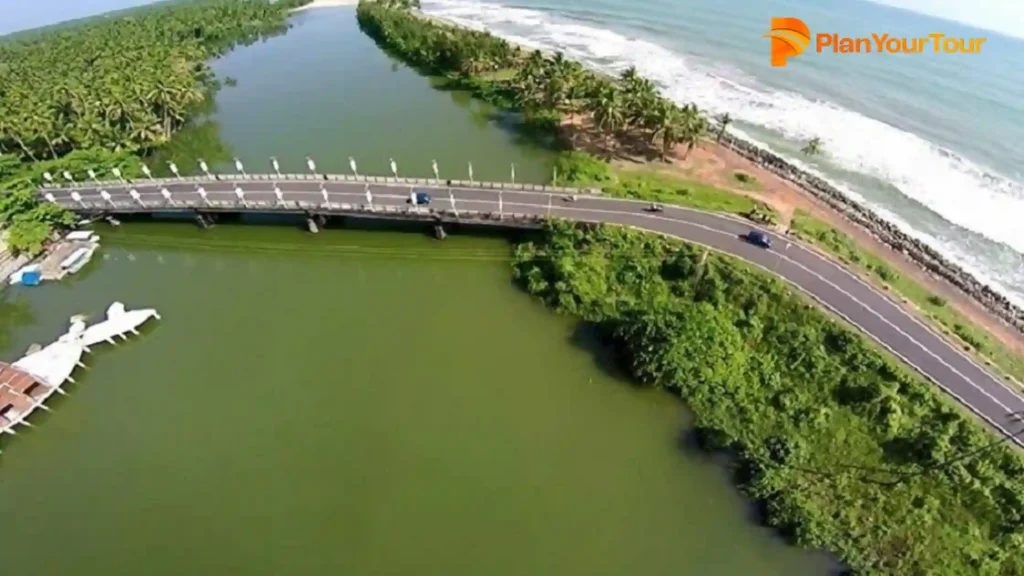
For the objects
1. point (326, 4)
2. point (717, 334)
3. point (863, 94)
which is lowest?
point (717, 334)

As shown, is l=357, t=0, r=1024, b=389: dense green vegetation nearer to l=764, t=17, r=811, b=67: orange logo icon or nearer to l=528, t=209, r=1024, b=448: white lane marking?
l=528, t=209, r=1024, b=448: white lane marking

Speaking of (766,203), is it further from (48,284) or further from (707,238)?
(48,284)

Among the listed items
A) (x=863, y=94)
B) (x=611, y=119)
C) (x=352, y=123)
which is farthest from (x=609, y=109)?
(x=863, y=94)

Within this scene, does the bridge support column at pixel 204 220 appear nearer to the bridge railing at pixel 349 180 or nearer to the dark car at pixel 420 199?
the bridge railing at pixel 349 180

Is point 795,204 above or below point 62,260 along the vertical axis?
above

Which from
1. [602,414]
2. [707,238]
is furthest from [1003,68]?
[602,414]

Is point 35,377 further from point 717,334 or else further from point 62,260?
point 717,334

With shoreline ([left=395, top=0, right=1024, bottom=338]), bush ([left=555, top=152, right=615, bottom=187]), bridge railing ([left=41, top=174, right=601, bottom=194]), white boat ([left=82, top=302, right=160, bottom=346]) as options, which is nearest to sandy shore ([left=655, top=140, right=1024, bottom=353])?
shoreline ([left=395, top=0, right=1024, bottom=338])
